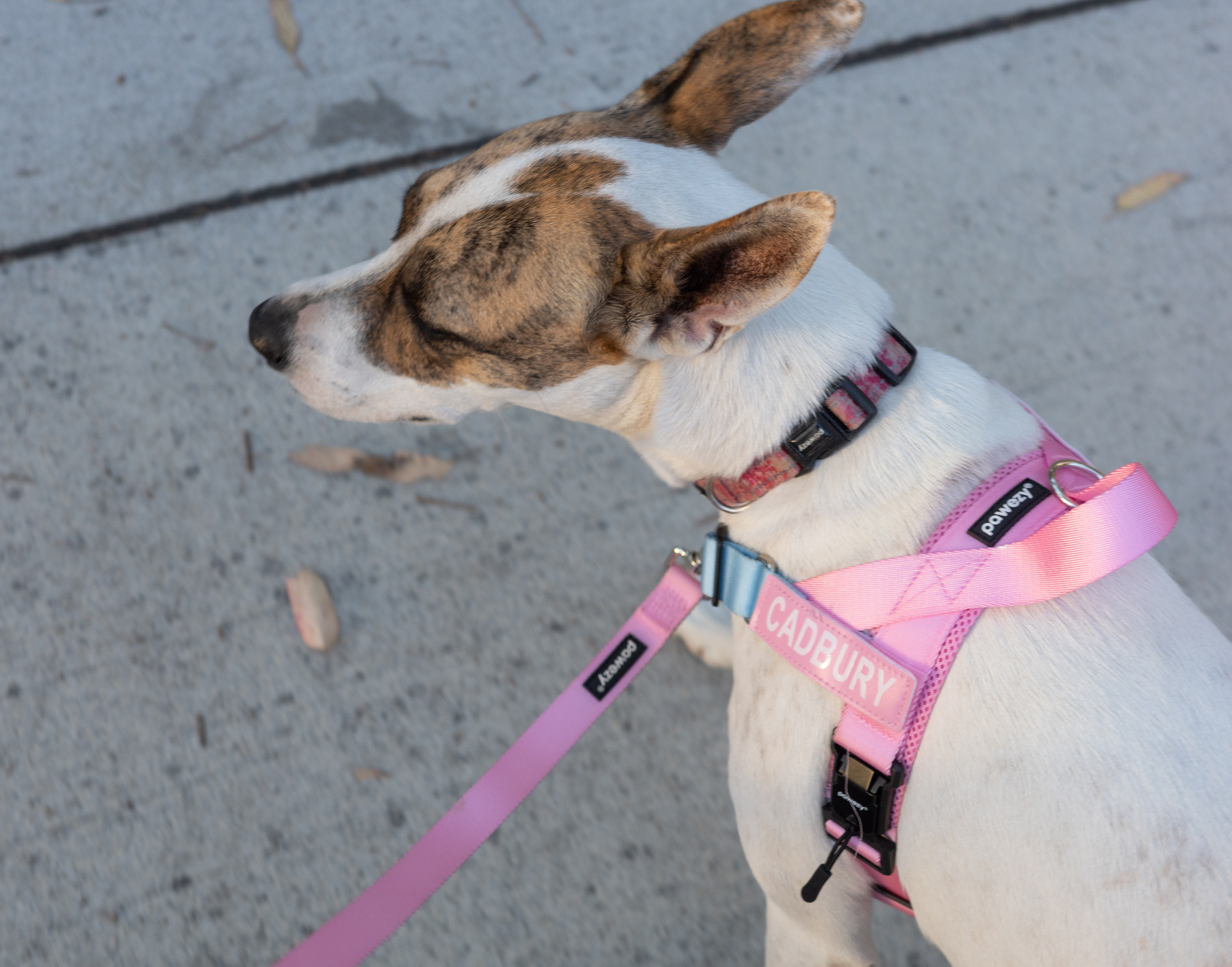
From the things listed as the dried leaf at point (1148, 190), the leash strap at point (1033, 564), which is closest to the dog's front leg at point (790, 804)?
the leash strap at point (1033, 564)

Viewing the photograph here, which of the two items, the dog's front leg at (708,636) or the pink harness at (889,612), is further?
the dog's front leg at (708,636)

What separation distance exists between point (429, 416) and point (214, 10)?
2.77m

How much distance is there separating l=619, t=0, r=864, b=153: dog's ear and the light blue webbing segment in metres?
0.96

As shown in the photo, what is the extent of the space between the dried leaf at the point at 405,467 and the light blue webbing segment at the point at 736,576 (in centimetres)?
133

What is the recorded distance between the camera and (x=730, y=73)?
192 cm

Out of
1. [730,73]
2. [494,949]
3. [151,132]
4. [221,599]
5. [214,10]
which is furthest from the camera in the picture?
[214,10]

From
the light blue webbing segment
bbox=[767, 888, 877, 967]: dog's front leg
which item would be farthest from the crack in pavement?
bbox=[767, 888, 877, 967]: dog's front leg

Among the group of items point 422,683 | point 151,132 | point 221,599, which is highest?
point 151,132

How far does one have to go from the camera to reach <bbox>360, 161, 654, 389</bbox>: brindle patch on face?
1712mm

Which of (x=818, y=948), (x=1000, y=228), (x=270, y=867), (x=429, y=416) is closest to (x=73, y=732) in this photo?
(x=270, y=867)

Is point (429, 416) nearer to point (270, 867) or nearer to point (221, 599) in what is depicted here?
point (221, 599)

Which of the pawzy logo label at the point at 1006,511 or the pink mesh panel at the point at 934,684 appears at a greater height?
the pawzy logo label at the point at 1006,511

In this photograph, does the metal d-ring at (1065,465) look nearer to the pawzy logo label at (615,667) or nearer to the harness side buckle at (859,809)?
the harness side buckle at (859,809)

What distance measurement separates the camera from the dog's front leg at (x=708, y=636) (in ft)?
8.83
